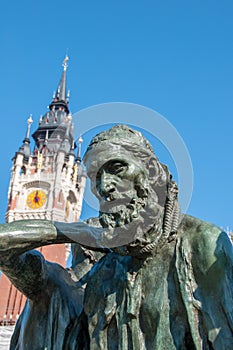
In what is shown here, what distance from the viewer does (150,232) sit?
176 centimetres

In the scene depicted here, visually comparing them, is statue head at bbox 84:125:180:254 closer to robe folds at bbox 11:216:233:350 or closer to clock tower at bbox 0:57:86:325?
robe folds at bbox 11:216:233:350

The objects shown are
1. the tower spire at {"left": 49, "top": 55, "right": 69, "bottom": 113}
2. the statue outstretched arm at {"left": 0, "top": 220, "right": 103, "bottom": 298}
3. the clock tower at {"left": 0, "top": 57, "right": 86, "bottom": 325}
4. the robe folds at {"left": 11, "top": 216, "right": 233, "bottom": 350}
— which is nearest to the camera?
the robe folds at {"left": 11, "top": 216, "right": 233, "bottom": 350}

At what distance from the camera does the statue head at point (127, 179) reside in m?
1.72

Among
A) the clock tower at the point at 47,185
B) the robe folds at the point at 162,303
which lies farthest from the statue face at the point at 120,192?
the clock tower at the point at 47,185

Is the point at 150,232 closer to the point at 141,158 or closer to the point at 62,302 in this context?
the point at 141,158

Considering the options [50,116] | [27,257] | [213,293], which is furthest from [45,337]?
[50,116]

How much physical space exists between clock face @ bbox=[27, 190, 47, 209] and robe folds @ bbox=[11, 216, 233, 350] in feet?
125

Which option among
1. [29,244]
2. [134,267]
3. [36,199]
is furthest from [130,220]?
→ [36,199]

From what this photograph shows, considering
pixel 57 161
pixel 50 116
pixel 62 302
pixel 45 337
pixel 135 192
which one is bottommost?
pixel 45 337

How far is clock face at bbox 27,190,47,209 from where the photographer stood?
39.6 m

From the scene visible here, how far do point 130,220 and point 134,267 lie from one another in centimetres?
24

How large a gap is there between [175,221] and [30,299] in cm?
75

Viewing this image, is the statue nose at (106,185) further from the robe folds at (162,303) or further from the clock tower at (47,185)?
the clock tower at (47,185)

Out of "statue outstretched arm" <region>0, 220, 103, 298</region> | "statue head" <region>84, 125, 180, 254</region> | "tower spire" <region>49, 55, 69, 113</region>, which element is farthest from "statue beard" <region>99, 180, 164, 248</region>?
"tower spire" <region>49, 55, 69, 113</region>
